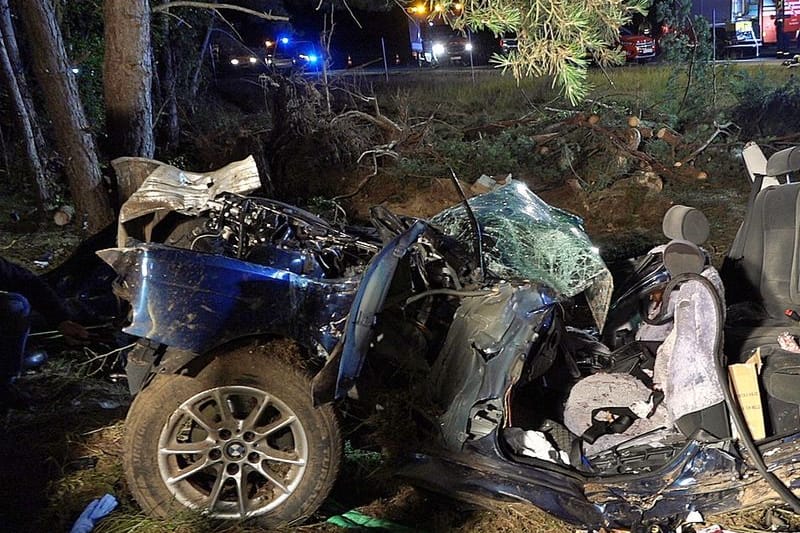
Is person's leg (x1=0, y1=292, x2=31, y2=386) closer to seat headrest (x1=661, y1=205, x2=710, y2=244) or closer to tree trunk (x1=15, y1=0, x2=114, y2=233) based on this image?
tree trunk (x1=15, y1=0, x2=114, y2=233)

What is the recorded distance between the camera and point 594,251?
353cm

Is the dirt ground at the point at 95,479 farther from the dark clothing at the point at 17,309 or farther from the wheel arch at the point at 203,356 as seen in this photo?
the wheel arch at the point at 203,356

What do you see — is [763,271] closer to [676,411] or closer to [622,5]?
[676,411]

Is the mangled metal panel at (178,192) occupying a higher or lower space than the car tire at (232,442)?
higher

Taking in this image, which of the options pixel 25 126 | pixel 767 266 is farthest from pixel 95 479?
pixel 25 126

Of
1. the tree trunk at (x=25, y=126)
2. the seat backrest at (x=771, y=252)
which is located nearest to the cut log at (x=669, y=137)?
the seat backrest at (x=771, y=252)

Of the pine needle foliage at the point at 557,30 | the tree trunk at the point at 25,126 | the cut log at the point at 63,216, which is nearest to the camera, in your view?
the pine needle foliage at the point at 557,30

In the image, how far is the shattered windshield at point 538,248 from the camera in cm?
343

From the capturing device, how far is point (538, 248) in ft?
11.6

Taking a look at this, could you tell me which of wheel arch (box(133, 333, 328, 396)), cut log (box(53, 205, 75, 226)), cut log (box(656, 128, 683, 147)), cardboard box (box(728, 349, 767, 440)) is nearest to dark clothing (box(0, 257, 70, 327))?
wheel arch (box(133, 333, 328, 396))

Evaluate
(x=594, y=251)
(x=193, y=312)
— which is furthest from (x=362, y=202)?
(x=193, y=312)

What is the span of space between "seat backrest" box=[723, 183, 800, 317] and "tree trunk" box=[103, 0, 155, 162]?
5220mm

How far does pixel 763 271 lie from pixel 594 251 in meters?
0.89

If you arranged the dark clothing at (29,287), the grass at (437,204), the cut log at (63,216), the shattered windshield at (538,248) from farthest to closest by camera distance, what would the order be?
1. the cut log at (63,216)
2. the dark clothing at (29,287)
3. the shattered windshield at (538,248)
4. the grass at (437,204)
